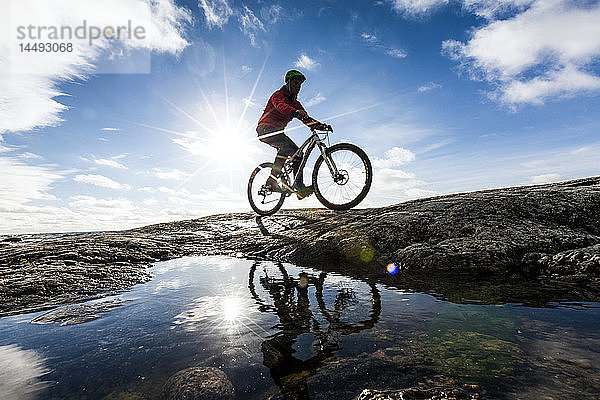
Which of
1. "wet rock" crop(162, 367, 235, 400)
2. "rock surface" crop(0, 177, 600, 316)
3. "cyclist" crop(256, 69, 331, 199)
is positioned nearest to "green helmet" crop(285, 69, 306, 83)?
"cyclist" crop(256, 69, 331, 199)

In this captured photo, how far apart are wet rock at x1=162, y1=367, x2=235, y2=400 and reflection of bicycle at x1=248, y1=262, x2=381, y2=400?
310 mm

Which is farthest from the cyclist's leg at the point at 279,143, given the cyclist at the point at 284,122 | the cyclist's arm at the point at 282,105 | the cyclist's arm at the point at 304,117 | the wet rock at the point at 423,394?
the wet rock at the point at 423,394

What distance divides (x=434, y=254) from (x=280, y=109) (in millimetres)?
5674

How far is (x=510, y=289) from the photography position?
137 inches

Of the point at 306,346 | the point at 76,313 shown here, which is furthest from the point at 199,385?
the point at 76,313

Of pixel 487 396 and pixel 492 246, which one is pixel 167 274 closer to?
pixel 487 396

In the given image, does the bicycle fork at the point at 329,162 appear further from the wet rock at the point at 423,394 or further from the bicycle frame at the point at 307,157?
the wet rock at the point at 423,394

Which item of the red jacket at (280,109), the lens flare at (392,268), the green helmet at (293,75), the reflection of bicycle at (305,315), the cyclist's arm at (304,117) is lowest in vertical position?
the lens flare at (392,268)

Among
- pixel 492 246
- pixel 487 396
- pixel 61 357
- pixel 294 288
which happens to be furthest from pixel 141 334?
pixel 492 246

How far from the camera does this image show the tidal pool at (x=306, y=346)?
5.71 ft

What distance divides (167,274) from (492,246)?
18.2 ft

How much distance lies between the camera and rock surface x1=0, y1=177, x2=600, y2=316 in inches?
146

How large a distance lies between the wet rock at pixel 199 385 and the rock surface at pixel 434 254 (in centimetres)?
266

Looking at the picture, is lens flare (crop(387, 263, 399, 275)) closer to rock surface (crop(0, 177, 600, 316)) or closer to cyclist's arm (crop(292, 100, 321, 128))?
rock surface (crop(0, 177, 600, 316))
